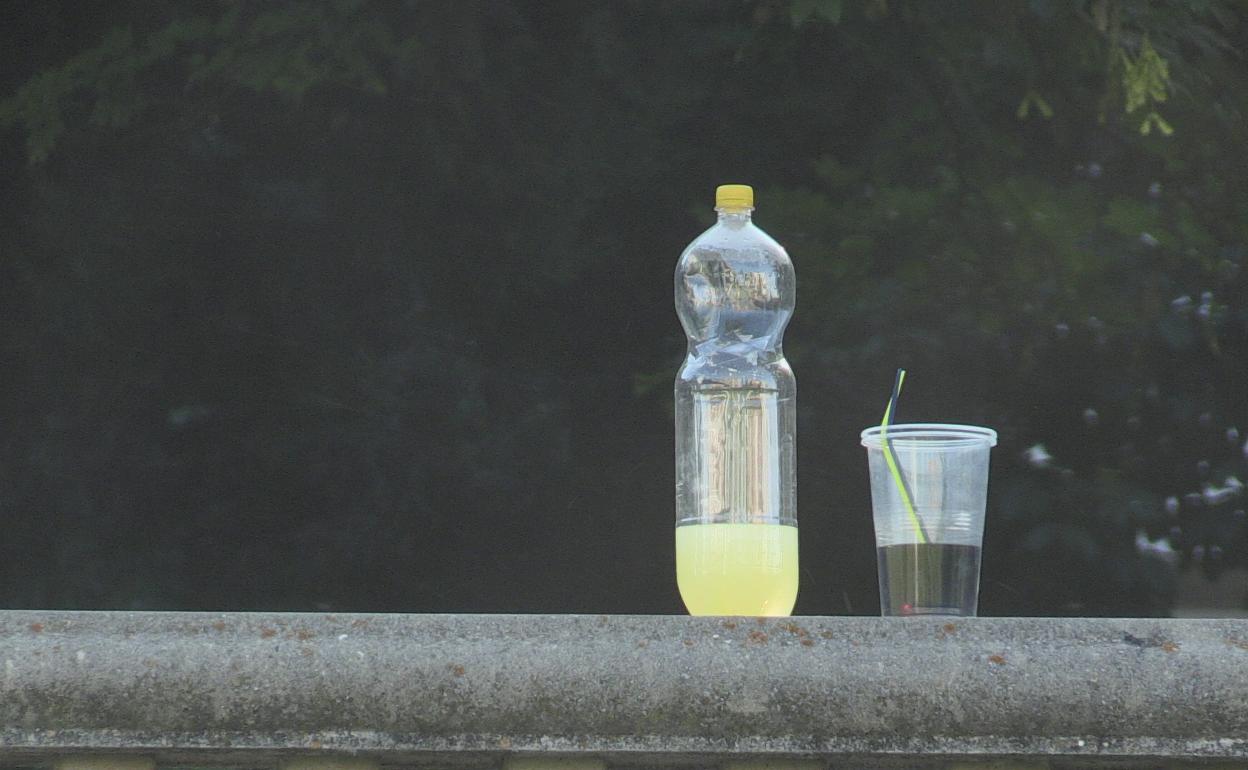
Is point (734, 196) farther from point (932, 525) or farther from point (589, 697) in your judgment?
point (589, 697)

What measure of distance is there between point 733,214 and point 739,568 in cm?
34

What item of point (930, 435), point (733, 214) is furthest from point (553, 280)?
point (930, 435)

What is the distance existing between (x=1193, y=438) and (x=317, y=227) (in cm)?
234

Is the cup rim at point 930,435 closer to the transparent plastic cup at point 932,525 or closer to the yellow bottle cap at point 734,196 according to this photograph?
the transparent plastic cup at point 932,525

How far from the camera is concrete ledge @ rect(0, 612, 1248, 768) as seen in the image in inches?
42.0

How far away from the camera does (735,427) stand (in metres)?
1.52

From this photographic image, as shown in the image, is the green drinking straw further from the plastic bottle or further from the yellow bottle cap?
Result: the yellow bottle cap

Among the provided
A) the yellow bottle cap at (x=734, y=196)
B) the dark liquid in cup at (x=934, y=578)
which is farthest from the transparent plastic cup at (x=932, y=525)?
the yellow bottle cap at (x=734, y=196)

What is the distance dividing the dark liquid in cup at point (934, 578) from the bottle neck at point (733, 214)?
0.33 m

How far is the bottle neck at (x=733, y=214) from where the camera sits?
153 cm

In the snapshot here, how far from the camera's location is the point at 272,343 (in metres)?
4.65

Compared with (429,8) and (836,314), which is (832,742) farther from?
(429,8)

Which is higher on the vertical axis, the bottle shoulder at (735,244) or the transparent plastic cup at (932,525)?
the bottle shoulder at (735,244)

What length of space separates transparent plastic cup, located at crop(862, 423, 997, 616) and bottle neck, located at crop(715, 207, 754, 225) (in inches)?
9.6
